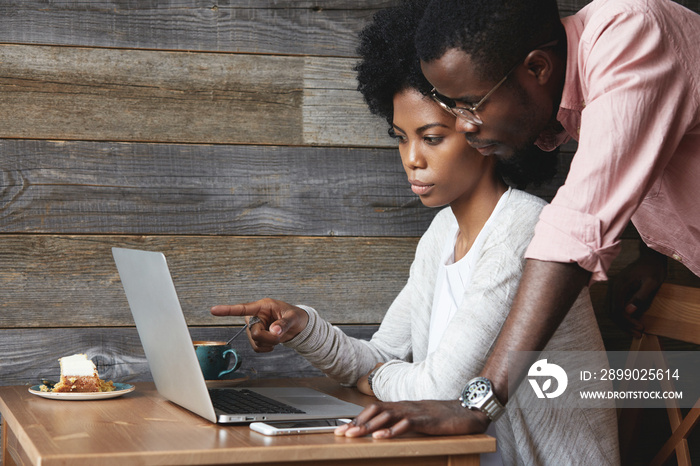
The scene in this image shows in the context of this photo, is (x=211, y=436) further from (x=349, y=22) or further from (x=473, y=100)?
(x=349, y=22)

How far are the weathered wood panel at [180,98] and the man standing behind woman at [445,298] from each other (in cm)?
17

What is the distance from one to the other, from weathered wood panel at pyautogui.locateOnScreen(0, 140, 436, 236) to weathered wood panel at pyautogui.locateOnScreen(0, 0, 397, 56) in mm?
217

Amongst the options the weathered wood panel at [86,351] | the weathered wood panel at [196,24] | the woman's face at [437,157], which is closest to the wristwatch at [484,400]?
the woman's face at [437,157]

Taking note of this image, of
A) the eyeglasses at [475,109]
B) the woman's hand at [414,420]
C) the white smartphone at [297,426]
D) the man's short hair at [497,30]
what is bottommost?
the white smartphone at [297,426]

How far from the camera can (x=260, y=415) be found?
3.20ft

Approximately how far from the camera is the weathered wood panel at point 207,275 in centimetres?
149

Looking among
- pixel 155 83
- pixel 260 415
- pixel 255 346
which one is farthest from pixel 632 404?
pixel 155 83

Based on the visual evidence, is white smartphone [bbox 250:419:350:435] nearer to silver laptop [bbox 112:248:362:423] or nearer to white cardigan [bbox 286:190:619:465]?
silver laptop [bbox 112:248:362:423]

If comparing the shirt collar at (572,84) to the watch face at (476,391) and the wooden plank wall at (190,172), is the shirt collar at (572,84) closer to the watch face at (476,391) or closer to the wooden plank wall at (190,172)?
the watch face at (476,391)

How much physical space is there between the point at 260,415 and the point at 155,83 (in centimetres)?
85

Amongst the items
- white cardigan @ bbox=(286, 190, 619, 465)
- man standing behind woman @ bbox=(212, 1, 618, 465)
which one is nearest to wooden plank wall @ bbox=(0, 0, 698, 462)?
man standing behind woman @ bbox=(212, 1, 618, 465)

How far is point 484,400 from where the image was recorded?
2.93 ft

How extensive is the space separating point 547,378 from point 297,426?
16.7 inches

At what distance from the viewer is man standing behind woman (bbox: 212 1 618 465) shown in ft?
3.62
